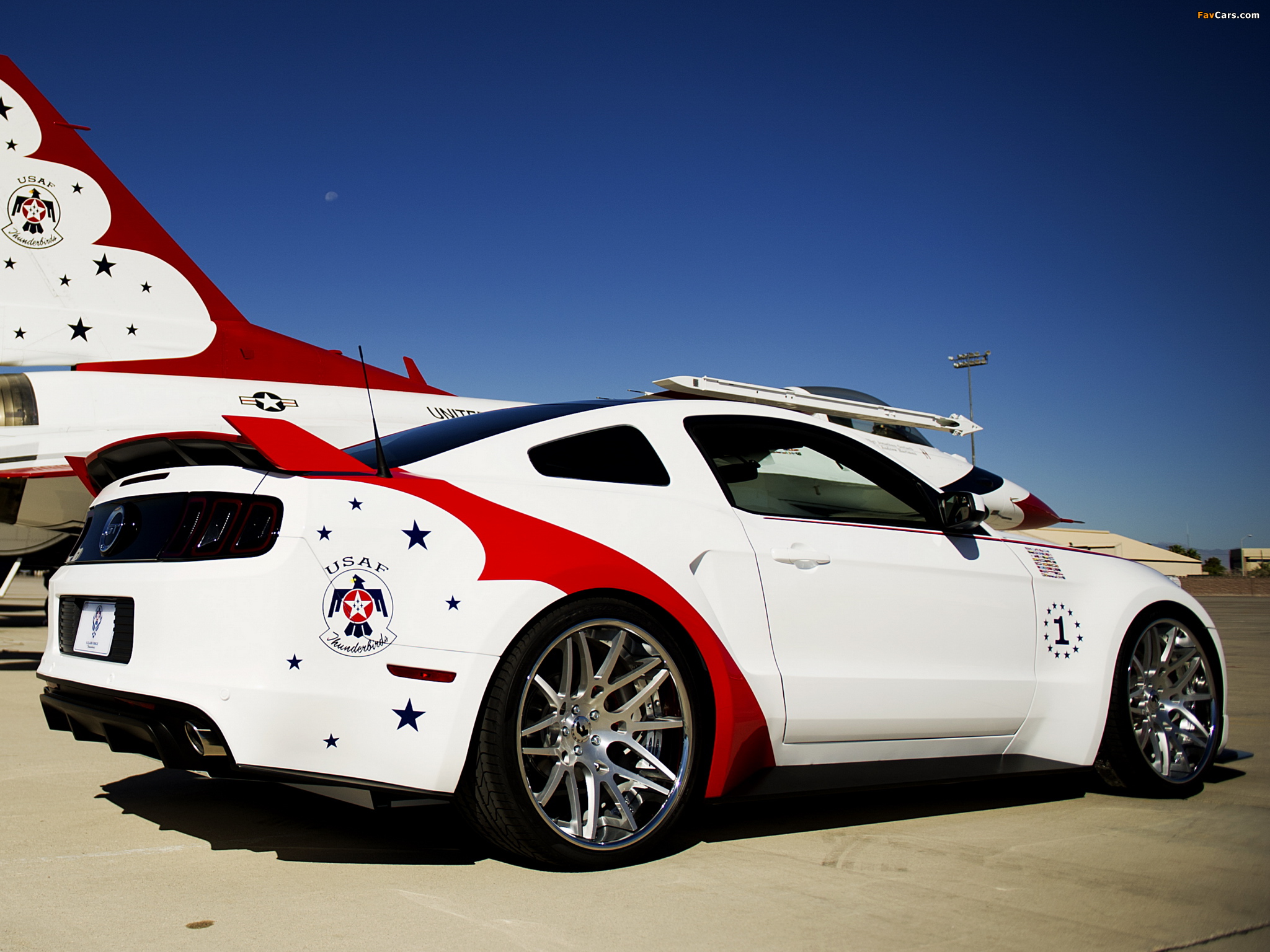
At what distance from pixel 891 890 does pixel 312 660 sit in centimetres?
176

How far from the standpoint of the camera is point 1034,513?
1042cm

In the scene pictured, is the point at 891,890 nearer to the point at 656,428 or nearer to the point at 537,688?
the point at 537,688

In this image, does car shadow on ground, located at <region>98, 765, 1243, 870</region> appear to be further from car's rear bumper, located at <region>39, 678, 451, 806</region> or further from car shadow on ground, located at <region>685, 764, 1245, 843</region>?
car's rear bumper, located at <region>39, 678, 451, 806</region>

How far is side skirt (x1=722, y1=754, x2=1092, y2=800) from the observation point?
3338 millimetres

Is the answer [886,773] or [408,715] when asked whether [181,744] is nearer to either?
[408,715]

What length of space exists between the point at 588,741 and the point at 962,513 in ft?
5.87


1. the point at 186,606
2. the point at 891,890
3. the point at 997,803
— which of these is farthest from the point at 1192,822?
the point at 186,606

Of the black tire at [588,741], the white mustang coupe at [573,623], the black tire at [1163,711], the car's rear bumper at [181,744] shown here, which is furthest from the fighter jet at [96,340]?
the black tire at [1163,711]

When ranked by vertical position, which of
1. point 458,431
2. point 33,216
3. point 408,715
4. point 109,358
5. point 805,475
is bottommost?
point 408,715

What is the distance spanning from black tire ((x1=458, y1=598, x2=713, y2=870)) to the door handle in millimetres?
479

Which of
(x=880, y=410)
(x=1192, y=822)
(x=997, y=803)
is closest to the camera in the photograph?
(x=1192, y=822)

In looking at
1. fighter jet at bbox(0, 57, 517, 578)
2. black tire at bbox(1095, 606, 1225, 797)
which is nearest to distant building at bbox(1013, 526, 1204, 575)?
fighter jet at bbox(0, 57, 517, 578)

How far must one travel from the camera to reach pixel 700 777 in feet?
10.5

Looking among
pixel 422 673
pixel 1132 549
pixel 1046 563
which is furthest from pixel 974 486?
pixel 1132 549
